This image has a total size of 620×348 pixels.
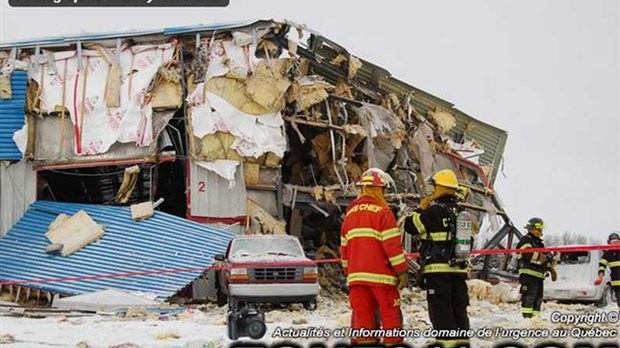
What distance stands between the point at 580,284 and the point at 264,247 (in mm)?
6871

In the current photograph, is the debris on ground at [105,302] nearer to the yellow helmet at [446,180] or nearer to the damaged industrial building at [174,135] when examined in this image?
the damaged industrial building at [174,135]

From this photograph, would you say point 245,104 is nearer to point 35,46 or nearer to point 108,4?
point 35,46

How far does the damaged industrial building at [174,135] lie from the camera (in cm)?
1956

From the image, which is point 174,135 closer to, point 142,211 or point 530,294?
point 142,211

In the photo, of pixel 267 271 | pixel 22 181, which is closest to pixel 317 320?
pixel 267 271

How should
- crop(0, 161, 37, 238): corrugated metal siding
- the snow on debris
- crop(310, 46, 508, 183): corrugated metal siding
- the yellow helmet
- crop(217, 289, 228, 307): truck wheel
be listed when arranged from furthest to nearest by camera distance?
crop(310, 46, 508, 183): corrugated metal siding < crop(0, 161, 37, 238): corrugated metal siding < crop(217, 289, 228, 307): truck wheel < the snow on debris < the yellow helmet

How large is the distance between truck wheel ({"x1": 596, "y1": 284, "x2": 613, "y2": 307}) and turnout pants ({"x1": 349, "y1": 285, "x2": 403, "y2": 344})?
10884 millimetres

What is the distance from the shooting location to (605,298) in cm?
1805

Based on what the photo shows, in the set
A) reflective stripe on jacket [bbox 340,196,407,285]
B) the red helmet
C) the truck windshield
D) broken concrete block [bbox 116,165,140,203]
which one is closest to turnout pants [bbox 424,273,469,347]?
reflective stripe on jacket [bbox 340,196,407,285]

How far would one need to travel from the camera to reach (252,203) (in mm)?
20672

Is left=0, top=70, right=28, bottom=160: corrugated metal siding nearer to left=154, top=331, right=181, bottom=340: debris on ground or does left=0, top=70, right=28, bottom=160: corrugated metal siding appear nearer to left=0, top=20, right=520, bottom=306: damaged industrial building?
left=0, top=20, right=520, bottom=306: damaged industrial building

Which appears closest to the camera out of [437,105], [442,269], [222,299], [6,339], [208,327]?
[442,269]

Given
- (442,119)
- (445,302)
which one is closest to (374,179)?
(445,302)

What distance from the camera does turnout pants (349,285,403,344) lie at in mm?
8188
